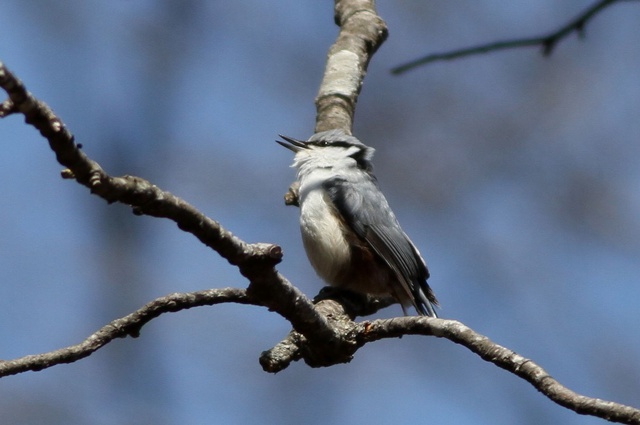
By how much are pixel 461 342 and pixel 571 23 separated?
3.01 feet

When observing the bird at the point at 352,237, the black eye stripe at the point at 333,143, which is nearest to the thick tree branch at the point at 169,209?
the bird at the point at 352,237

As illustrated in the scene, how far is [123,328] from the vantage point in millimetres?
2348

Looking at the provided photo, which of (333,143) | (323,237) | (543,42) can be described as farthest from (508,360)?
(333,143)

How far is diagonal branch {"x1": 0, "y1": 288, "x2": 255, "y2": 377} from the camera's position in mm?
2162

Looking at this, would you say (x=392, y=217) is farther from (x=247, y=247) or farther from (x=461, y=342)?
(x=247, y=247)

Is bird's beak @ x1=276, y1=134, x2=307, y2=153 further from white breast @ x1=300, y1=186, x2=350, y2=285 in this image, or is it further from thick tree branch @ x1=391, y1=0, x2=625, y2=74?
thick tree branch @ x1=391, y1=0, x2=625, y2=74

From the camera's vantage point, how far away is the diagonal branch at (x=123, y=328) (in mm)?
2162

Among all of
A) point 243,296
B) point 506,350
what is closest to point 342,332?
point 243,296

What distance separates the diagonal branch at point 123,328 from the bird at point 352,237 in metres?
1.16

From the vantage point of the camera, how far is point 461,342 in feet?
6.88

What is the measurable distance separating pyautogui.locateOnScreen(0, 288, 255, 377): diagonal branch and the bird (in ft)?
3.80

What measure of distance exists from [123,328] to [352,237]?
A: 165 centimetres

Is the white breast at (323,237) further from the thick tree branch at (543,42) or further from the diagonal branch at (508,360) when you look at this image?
the thick tree branch at (543,42)

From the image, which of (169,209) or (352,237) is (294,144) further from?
(169,209)
